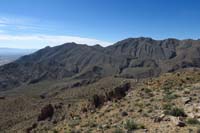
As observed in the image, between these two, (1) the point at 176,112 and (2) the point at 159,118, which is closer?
(2) the point at 159,118

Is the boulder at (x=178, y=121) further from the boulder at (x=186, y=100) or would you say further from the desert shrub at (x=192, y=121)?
the boulder at (x=186, y=100)

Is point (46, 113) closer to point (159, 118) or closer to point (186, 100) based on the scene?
point (186, 100)

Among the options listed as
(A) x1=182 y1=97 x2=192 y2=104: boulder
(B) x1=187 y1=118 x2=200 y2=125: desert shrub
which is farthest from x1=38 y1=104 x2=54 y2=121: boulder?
(B) x1=187 y1=118 x2=200 y2=125: desert shrub

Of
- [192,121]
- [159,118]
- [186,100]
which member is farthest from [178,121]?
[186,100]

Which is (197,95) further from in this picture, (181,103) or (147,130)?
(147,130)

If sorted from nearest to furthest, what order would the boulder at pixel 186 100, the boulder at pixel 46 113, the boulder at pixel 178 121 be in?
the boulder at pixel 178 121
the boulder at pixel 186 100
the boulder at pixel 46 113

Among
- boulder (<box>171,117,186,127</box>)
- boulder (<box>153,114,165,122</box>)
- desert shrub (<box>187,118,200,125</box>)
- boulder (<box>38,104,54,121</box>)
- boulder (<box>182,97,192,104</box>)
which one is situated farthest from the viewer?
boulder (<box>38,104,54,121</box>)

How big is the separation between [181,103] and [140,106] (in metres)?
2.76

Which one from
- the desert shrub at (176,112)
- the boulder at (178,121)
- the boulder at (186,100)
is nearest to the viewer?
the boulder at (178,121)

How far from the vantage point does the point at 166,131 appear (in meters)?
12.8

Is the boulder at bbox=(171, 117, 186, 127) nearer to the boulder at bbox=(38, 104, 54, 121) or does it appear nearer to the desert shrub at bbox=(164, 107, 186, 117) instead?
the desert shrub at bbox=(164, 107, 186, 117)

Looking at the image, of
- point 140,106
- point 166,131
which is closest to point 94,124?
point 140,106

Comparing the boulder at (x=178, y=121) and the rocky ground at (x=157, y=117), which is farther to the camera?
the rocky ground at (x=157, y=117)

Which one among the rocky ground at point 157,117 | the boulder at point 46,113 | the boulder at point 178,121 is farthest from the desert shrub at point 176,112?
the boulder at point 46,113
